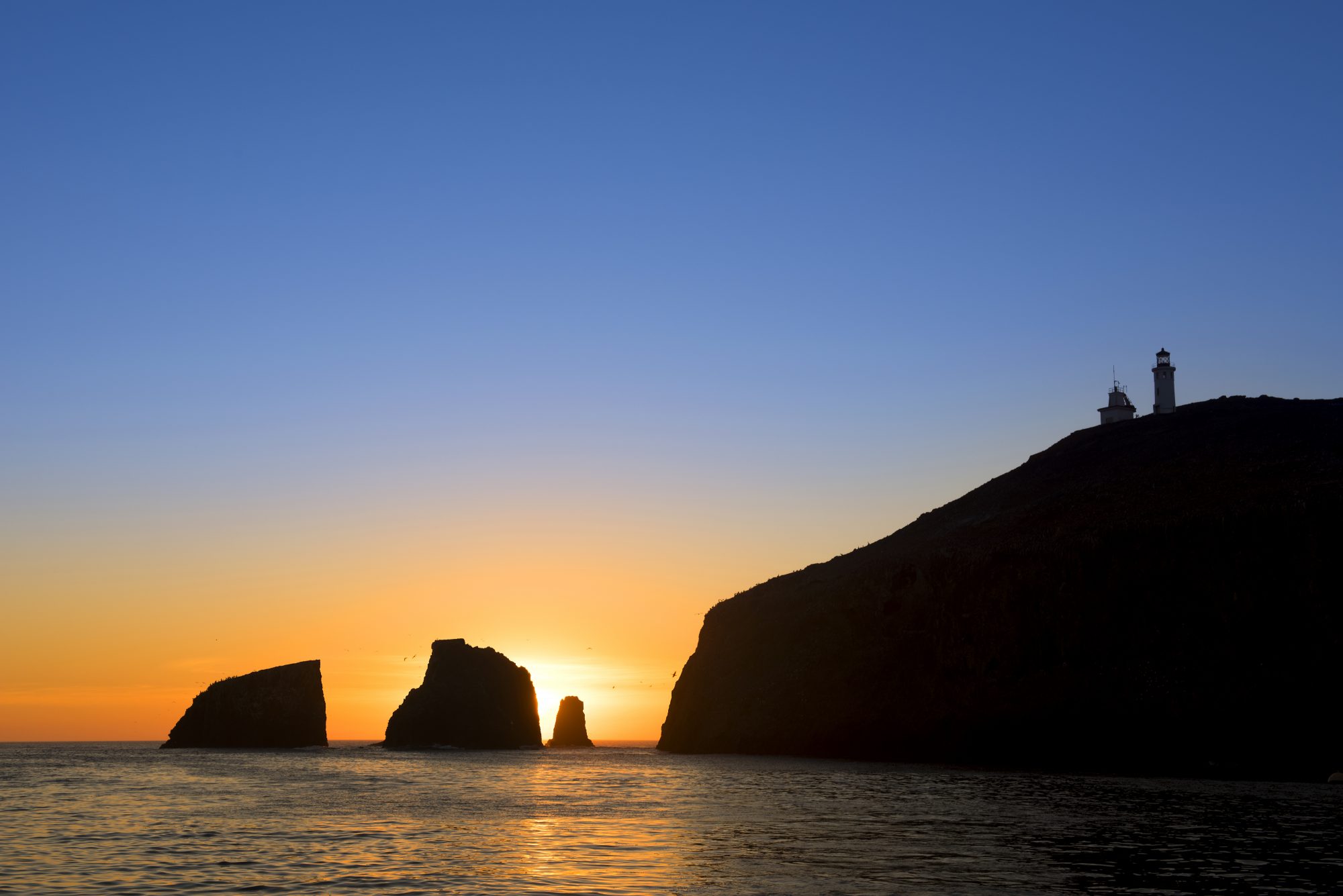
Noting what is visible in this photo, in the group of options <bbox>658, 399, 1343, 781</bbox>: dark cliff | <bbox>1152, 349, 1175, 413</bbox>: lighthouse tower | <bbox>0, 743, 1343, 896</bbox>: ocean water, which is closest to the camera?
<bbox>0, 743, 1343, 896</bbox>: ocean water

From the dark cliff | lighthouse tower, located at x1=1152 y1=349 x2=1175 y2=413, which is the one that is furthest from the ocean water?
lighthouse tower, located at x1=1152 y1=349 x2=1175 y2=413

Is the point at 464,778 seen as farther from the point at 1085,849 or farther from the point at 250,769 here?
the point at 1085,849

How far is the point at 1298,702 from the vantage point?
7375 centimetres

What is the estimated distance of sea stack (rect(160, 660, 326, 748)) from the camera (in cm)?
17112

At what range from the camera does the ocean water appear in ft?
95.8

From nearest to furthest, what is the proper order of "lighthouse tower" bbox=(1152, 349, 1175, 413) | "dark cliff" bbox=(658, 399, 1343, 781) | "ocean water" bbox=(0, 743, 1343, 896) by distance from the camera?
"ocean water" bbox=(0, 743, 1343, 896)
"dark cliff" bbox=(658, 399, 1343, 781)
"lighthouse tower" bbox=(1152, 349, 1175, 413)

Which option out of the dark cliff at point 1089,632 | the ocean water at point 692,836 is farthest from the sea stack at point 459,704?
the ocean water at point 692,836

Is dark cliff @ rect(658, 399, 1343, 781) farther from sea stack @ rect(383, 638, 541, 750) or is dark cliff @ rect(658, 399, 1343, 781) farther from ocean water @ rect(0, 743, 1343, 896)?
sea stack @ rect(383, 638, 541, 750)

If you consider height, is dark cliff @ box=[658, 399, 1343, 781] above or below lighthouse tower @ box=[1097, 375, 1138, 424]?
below

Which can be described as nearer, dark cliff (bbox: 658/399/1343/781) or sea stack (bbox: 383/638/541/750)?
dark cliff (bbox: 658/399/1343/781)

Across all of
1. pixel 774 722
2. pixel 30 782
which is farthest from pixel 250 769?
pixel 774 722

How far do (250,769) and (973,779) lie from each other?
6647cm

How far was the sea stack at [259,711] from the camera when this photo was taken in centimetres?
17112

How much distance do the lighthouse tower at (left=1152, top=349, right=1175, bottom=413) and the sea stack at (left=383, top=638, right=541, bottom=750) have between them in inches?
4091
